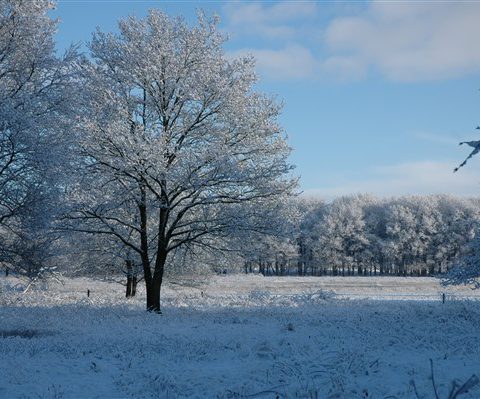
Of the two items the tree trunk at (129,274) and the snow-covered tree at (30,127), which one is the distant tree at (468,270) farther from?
the tree trunk at (129,274)

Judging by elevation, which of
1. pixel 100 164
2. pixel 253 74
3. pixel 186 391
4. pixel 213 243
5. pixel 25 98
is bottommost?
pixel 186 391

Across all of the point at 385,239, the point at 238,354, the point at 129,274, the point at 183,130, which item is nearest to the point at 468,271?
the point at 238,354

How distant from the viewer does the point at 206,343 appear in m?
12.6

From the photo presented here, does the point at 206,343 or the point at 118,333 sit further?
the point at 118,333

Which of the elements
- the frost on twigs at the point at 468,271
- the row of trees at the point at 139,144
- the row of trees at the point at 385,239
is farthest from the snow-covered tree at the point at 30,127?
the row of trees at the point at 385,239

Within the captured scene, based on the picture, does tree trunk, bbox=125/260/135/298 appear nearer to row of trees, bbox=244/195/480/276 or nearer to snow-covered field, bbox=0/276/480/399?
snow-covered field, bbox=0/276/480/399

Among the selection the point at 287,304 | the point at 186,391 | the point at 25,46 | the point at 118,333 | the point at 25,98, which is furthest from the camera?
the point at 287,304

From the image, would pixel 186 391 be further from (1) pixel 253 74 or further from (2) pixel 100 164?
(1) pixel 253 74

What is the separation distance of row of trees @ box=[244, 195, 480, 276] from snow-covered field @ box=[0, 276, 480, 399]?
6481cm

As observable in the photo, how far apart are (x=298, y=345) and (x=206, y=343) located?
90.2 inches

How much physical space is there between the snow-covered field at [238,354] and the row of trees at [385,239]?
213 feet

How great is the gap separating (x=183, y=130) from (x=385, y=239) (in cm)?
7864

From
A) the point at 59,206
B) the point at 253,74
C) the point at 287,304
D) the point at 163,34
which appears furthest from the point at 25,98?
the point at 287,304

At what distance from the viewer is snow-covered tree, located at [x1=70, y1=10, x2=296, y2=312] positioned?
60.6 ft
